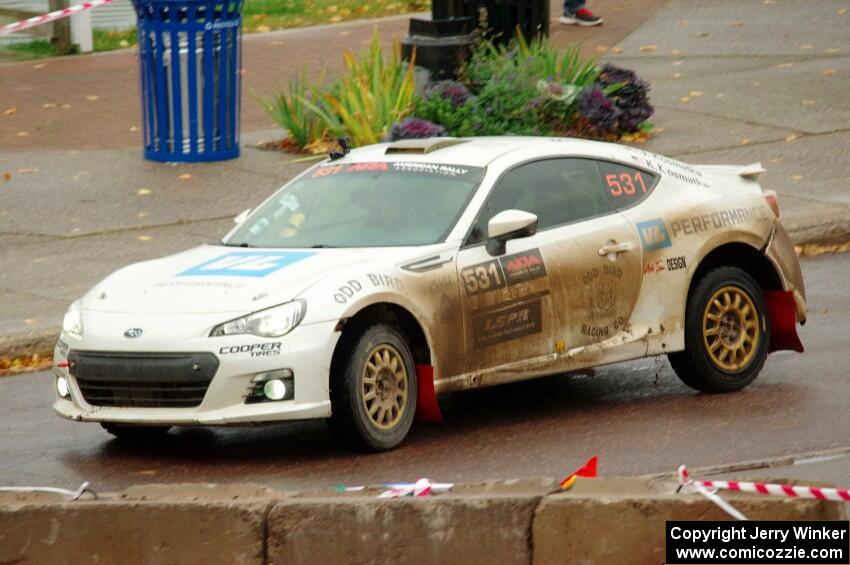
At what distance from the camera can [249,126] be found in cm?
1798

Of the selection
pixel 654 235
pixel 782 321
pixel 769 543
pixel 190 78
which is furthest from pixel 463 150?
pixel 190 78

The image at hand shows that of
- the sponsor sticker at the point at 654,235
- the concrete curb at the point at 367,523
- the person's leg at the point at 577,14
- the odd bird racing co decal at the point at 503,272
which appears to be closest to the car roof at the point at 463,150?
the sponsor sticker at the point at 654,235

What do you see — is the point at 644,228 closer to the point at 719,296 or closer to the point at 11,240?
the point at 719,296

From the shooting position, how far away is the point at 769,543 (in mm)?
5402

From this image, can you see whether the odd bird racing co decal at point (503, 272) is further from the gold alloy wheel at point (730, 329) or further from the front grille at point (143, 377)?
the front grille at point (143, 377)

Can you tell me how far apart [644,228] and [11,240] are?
597 cm

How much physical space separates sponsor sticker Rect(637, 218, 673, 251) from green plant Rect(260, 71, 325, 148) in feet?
23.4

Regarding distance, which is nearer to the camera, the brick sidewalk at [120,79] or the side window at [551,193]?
the side window at [551,193]

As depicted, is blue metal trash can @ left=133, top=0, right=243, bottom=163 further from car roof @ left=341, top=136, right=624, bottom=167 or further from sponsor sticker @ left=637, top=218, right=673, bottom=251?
sponsor sticker @ left=637, top=218, right=673, bottom=251

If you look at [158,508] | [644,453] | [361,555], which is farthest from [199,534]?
[644,453]

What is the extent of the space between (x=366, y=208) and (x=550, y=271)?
3.30 ft

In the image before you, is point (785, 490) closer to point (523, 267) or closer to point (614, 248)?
point (523, 267)

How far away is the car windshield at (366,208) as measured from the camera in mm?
9047

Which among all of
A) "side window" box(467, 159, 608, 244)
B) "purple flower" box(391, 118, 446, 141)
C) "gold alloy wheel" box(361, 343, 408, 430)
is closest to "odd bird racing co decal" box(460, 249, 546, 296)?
"side window" box(467, 159, 608, 244)
